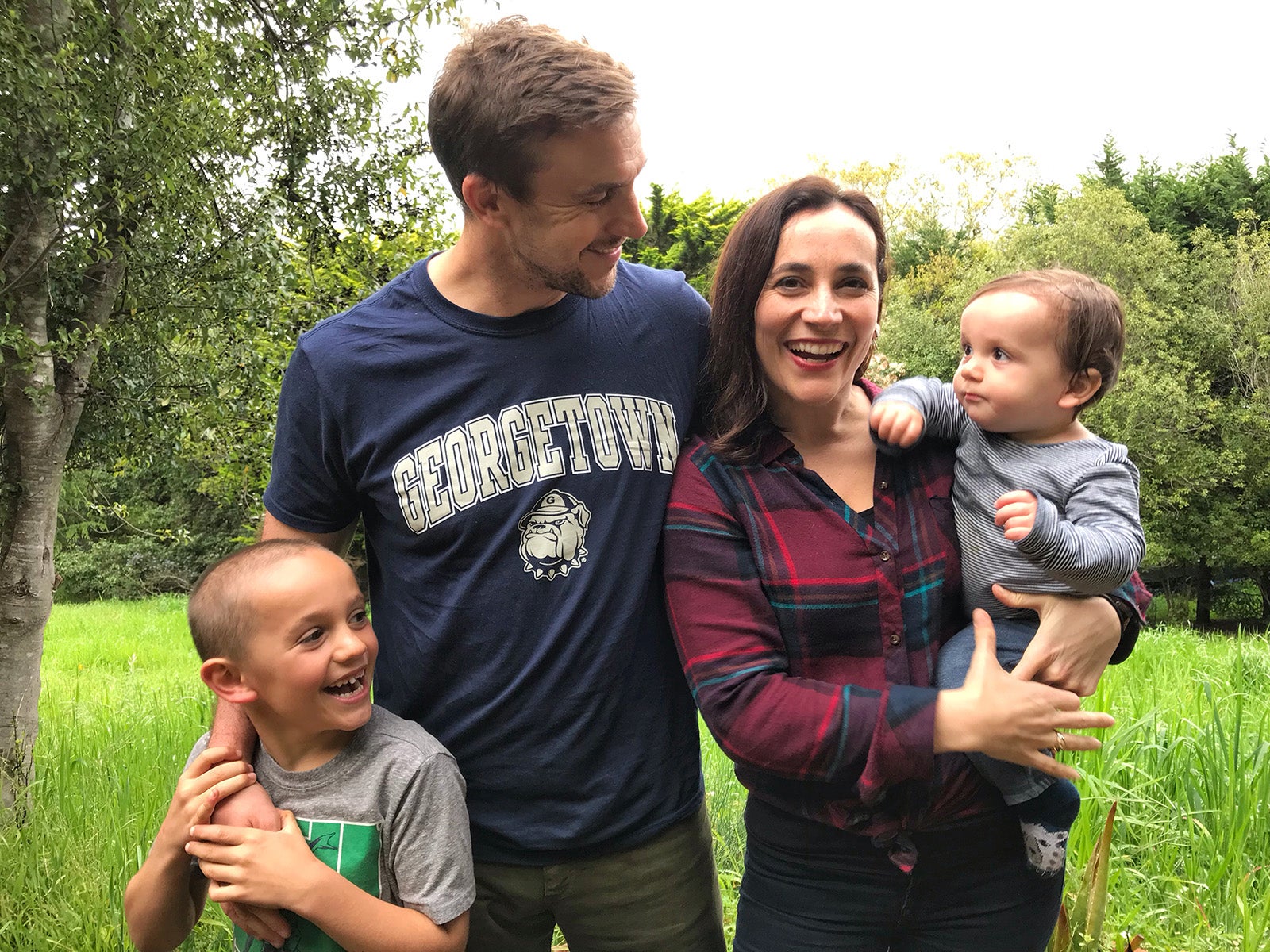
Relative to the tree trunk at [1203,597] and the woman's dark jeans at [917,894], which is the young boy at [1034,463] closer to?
the woman's dark jeans at [917,894]

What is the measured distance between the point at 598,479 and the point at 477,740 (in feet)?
1.71

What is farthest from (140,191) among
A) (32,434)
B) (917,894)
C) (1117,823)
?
(1117,823)

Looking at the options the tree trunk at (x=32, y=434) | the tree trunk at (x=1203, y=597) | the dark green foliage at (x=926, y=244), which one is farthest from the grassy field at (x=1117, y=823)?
the dark green foliage at (x=926, y=244)

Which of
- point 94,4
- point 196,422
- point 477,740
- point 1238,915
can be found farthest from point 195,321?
point 1238,915

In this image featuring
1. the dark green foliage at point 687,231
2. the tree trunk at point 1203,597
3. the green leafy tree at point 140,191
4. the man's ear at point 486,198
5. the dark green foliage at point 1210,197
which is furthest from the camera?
the dark green foliage at point 1210,197

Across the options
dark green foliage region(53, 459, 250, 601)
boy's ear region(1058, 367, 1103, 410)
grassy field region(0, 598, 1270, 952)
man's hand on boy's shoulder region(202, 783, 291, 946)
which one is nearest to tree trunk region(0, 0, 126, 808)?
grassy field region(0, 598, 1270, 952)

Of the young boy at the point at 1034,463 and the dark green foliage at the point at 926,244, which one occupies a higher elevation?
the dark green foliage at the point at 926,244

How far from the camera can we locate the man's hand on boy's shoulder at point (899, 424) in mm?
1728

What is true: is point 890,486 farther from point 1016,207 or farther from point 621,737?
point 1016,207

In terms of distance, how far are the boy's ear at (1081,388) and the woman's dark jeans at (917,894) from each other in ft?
2.36

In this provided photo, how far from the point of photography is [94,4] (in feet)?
11.5

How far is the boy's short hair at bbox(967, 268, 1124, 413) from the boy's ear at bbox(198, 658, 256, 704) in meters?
1.42

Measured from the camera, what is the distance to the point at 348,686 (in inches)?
64.3

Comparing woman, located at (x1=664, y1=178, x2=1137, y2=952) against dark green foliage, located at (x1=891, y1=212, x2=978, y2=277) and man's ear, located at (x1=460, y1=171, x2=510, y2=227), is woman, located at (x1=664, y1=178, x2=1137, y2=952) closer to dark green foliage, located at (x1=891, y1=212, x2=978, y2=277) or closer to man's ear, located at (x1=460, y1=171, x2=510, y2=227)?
man's ear, located at (x1=460, y1=171, x2=510, y2=227)
